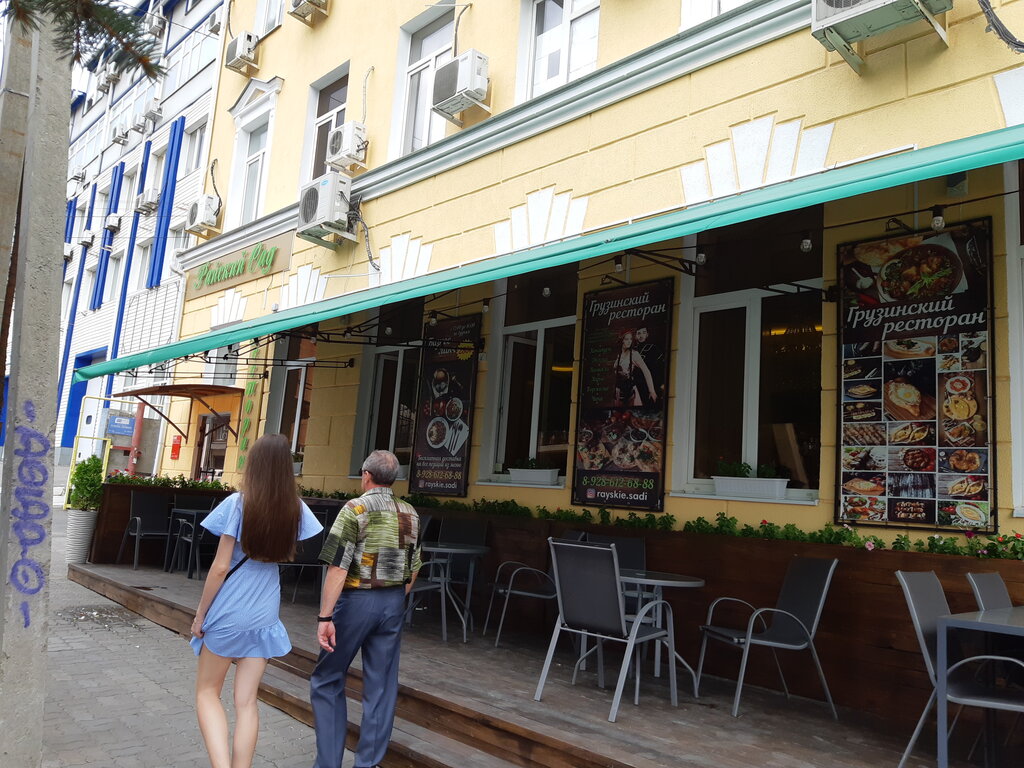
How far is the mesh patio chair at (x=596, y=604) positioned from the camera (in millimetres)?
4336

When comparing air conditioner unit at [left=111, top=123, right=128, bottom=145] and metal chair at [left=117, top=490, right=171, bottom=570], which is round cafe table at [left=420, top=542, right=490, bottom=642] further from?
air conditioner unit at [left=111, top=123, right=128, bottom=145]

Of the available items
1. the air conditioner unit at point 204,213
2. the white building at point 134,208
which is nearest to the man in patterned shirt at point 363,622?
the air conditioner unit at point 204,213

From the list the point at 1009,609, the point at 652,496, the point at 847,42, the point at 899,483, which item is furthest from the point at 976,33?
the point at 652,496

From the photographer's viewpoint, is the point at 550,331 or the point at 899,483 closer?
the point at 899,483

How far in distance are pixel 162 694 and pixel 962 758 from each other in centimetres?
455

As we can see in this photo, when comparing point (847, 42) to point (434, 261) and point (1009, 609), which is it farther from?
point (434, 261)

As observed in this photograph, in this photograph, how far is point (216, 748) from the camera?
10.9 ft

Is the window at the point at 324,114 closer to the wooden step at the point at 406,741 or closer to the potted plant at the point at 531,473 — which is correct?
the potted plant at the point at 531,473

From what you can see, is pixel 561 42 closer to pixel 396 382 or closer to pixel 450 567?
pixel 396 382

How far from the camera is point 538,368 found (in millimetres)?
7828

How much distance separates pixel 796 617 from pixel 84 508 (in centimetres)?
843

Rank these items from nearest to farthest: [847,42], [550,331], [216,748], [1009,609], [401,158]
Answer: [216,748] → [1009,609] → [847,42] → [550,331] → [401,158]

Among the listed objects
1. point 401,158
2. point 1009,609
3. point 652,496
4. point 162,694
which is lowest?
point 162,694

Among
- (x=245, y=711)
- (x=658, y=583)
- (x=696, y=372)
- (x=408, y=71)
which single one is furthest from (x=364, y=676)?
(x=408, y=71)
